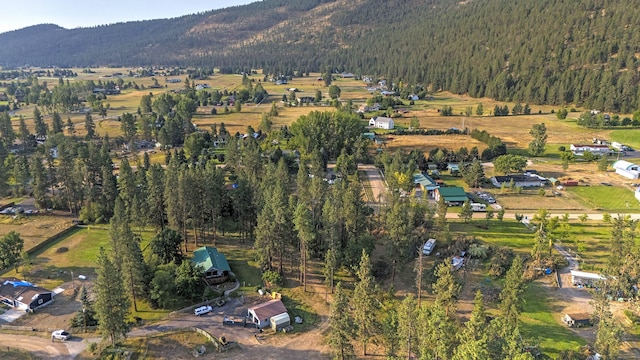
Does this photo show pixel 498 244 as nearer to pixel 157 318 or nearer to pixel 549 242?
pixel 549 242

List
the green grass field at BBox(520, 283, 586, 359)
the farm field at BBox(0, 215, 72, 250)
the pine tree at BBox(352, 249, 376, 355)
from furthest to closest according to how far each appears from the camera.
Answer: the farm field at BBox(0, 215, 72, 250) < the green grass field at BBox(520, 283, 586, 359) < the pine tree at BBox(352, 249, 376, 355)

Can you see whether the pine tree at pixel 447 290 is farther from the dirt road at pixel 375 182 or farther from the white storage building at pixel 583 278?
the dirt road at pixel 375 182

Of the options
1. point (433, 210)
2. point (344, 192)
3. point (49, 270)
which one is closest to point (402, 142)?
point (433, 210)

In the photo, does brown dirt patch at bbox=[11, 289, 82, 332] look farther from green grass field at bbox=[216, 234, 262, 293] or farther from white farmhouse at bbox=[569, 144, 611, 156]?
white farmhouse at bbox=[569, 144, 611, 156]

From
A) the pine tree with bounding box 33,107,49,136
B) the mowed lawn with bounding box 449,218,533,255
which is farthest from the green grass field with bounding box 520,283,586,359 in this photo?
the pine tree with bounding box 33,107,49,136

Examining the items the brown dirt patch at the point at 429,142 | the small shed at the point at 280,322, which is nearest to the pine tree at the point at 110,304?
the small shed at the point at 280,322

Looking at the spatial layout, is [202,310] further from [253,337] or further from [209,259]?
[209,259]
